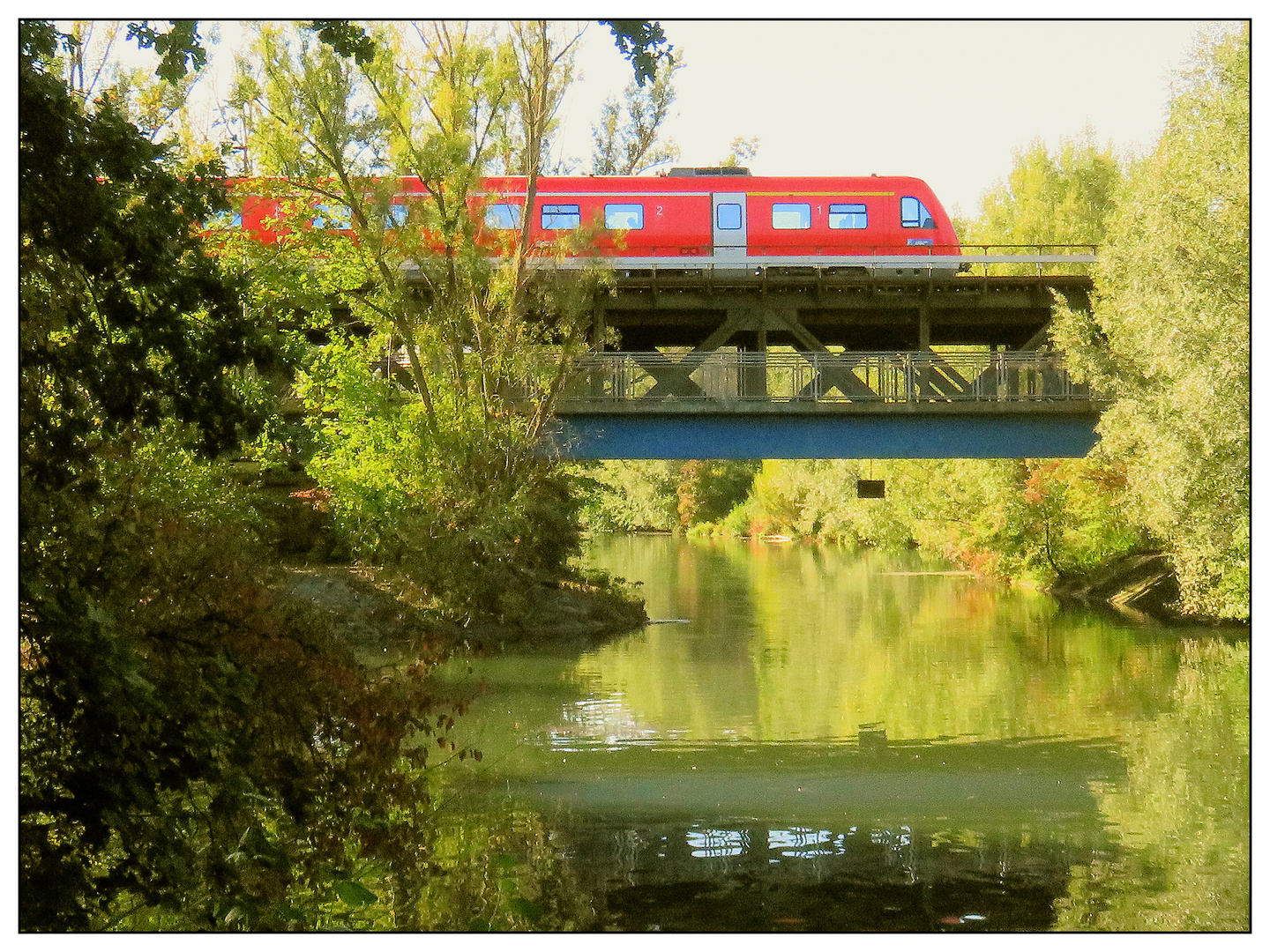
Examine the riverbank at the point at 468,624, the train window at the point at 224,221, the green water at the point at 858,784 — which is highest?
the train window at the point at 224,221

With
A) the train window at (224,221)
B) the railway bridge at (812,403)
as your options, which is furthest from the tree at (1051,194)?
the train window at (224,221)

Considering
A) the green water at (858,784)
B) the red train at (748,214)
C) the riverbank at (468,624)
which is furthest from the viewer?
the red train at (748,214)

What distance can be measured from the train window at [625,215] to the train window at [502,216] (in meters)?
2.57

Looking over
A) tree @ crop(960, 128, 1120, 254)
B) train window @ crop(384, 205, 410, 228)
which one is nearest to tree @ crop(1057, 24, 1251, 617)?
train window @ crop(384, 205, 410, 228)

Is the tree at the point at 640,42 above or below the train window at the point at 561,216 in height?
below

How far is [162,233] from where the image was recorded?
24.7 ft

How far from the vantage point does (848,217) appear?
28141 millimetres

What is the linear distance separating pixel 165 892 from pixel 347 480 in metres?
17.2

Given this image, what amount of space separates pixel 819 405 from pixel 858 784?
9948 mm

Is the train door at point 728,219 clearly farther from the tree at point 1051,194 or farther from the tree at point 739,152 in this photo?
the tree at point 1051,194

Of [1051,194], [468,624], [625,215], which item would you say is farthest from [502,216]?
[1051,194]

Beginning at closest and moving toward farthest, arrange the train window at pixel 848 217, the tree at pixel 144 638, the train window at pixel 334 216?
the tree at pixel 144 638 < the train window at pixel 334 216 < the train window at pixel 848 217

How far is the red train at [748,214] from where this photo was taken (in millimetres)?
27578
